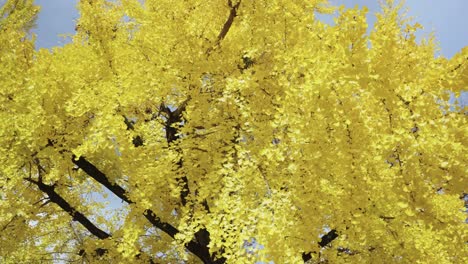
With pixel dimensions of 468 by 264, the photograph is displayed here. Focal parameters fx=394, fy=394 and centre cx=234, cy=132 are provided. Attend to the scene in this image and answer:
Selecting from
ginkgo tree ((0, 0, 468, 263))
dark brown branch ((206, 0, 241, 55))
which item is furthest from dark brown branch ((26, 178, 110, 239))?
dark brown branch ((206, 0, 241, 55))

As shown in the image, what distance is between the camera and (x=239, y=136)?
22.5 ft

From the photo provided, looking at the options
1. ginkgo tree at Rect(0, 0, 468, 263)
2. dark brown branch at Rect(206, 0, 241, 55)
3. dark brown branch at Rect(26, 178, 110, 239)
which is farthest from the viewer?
dark brown branch at Rect(26, 178, 110, 239)

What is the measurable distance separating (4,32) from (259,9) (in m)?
5.13

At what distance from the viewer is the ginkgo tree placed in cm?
438

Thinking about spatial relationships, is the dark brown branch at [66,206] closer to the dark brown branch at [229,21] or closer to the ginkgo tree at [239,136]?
the ginkgo tree at [239,136]

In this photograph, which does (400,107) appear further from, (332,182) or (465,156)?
(332,182)

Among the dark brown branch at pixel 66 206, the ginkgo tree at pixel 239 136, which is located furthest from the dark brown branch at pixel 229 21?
the dark brown branch at pixel 66 206

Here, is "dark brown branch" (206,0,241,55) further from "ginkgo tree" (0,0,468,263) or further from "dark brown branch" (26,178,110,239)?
"dark brown branch" (26,178,110,239)

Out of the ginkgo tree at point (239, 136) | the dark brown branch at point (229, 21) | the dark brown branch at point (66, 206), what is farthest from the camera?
the dark brown branch at point (66, 206)

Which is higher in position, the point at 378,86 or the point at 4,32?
the point at 4,32

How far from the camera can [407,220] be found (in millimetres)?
4629

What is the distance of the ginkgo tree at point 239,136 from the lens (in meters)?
4.38

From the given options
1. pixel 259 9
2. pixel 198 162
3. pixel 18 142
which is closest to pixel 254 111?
pixel 198 162

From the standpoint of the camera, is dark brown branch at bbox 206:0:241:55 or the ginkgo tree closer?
the ginkgo tree
